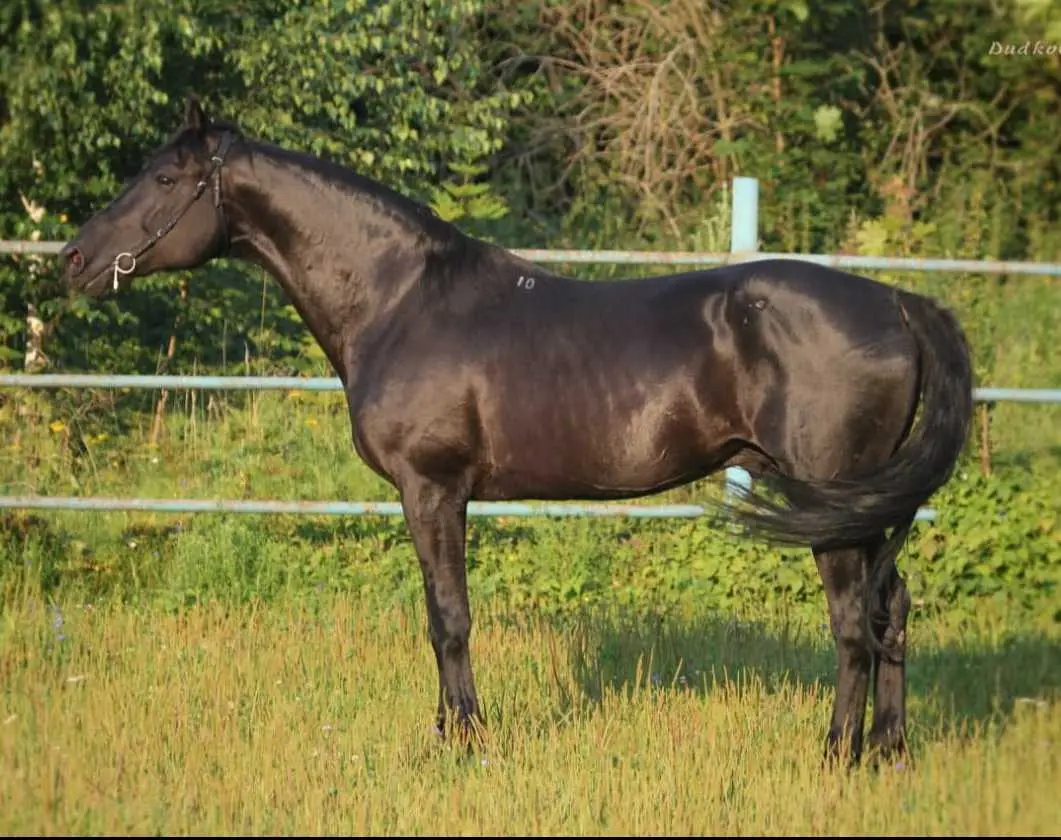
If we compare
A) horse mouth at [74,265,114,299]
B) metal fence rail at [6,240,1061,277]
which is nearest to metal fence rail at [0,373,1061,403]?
metal fence rail at [6,240,1061,277]

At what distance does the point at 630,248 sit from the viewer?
11344 millimetres

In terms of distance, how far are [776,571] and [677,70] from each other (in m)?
6.10

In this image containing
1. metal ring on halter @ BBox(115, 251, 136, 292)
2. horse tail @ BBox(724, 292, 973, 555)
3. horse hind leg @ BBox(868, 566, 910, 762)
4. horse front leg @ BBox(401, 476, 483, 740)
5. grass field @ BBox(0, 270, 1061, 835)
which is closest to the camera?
grass field @ BBox(0, 270, 1061, 835)

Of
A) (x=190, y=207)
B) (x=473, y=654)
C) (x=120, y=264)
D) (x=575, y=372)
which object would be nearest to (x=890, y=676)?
(x=575, y=372)

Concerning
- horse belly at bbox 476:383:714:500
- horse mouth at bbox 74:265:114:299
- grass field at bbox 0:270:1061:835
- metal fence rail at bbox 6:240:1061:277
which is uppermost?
horse mouth at bbox 74:265:114:299

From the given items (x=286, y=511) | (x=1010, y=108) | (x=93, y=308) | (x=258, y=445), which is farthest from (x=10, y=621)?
(x=1010, y=108)

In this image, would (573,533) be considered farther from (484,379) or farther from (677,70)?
(677,70)

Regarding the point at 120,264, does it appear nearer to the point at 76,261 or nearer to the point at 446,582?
the point at 76,261

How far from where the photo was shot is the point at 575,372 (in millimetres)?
4953

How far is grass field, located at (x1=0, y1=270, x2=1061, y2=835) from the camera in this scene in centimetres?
421

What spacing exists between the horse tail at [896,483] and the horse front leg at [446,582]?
1.02 m

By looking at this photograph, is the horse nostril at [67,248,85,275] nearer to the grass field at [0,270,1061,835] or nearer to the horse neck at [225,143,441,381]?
the horse neck at [225,143,441,381]

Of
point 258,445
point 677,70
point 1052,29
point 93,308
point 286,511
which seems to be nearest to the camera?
point 1052,29

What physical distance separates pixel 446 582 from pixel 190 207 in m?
1.64
